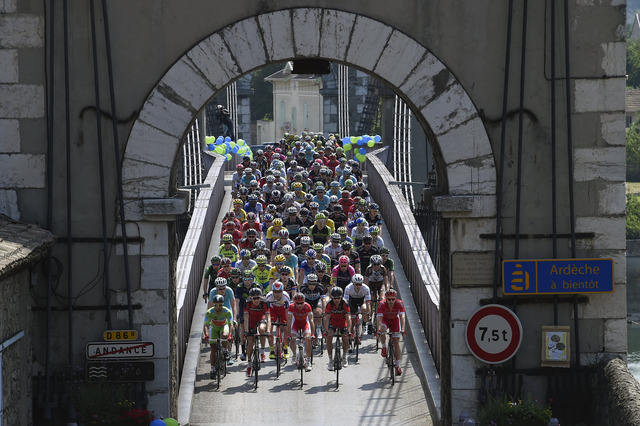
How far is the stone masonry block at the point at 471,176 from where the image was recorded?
11.9 metres

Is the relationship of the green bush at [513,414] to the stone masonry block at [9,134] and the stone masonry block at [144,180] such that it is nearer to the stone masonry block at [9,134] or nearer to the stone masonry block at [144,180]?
the stone masonry block at [144,180]

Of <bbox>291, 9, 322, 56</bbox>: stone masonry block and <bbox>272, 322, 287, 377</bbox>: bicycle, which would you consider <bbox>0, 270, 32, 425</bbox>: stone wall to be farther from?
<bbox>272, 322, 287, 377</bbox>: bicycle

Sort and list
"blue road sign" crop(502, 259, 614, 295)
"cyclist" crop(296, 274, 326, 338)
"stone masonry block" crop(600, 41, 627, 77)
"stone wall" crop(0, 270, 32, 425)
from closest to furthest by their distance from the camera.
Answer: "stone wall" crop(0, 270, 32, 425), "stone masonry block" crop(600, 41, 627, 77), "blue road sign" crop(502, 259, 614, 295), "cyclist" crop(296, 274, 326, 338)

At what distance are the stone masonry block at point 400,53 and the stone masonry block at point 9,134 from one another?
11.9 ft

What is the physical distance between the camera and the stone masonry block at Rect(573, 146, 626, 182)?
11.9 m

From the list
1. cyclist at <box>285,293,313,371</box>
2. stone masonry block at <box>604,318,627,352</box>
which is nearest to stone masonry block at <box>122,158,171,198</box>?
stone masonry block at <box>604,318,627,352</box>

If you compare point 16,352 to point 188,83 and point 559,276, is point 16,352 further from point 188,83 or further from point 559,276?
point 559,276

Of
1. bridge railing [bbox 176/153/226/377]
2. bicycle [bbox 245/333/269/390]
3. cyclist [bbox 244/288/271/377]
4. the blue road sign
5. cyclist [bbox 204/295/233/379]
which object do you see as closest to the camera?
the blue road sign

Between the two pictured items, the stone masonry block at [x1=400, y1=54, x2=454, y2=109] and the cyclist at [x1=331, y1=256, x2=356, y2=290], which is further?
the cyclist at [x1=331, y1=256, x2=356, y2=290]

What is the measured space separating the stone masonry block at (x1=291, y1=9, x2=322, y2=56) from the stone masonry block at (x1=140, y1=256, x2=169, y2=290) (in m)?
2.50

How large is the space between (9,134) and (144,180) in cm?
140

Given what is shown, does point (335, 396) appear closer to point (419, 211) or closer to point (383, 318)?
point (383, 318)

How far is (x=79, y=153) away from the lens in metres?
11.8

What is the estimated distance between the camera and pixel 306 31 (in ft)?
38.5
